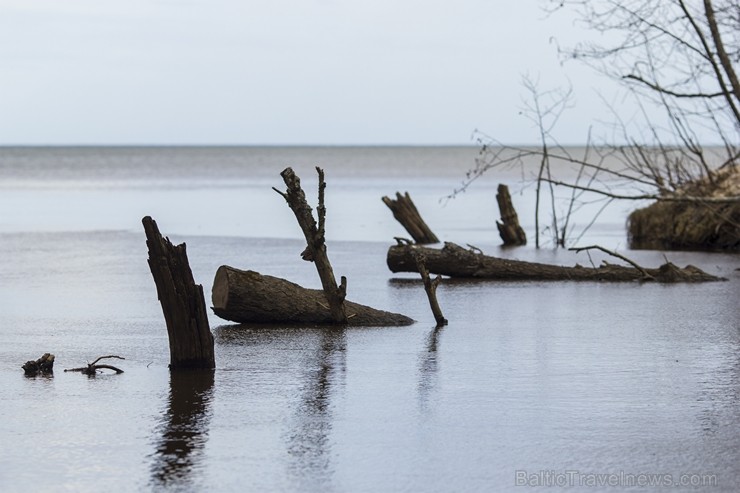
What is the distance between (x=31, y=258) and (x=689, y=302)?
12520mm

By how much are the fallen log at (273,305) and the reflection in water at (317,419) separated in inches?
55.8

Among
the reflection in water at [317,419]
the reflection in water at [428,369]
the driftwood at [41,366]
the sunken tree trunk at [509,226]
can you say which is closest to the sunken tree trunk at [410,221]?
the sunken tree trunk at [509,226]

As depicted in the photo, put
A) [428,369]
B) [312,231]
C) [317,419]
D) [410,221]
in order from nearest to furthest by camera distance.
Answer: [317,419] < [428,369] < [312,231] < [410,221]

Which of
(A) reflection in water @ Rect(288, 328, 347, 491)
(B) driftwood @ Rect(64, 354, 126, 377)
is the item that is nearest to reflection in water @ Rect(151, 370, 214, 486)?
Answer: (B) driftwood @ Rect(64, 354, 126, 377)

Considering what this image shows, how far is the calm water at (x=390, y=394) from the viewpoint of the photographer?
23.3 feet

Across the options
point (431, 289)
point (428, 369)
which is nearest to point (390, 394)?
point (428, 369)

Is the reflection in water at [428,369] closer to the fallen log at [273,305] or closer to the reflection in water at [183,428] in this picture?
the fallen log at [273,305]

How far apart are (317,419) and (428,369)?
2.32m

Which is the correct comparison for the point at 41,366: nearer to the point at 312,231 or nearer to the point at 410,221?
the point at 312,231

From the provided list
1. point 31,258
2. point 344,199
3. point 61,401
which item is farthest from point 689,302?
point 344,199

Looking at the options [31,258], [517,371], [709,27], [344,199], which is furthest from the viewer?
[344,199]

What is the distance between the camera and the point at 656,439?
791 cm

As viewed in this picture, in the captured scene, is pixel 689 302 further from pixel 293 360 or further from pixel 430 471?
pixel 430 471

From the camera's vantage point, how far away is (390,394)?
9.41 m
